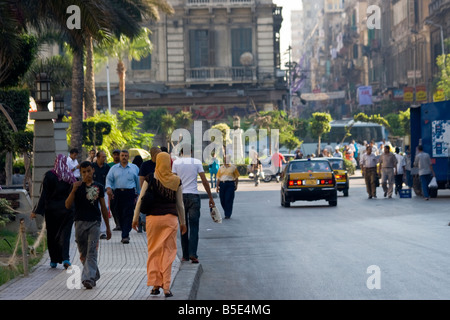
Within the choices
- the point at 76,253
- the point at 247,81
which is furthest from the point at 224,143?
the point at 76,253

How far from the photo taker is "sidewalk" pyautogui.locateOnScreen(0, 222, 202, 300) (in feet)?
33.4

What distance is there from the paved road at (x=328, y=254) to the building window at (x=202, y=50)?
141 ft

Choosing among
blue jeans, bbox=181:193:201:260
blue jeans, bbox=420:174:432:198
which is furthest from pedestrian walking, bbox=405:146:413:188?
blue jeans, bbox=181:193:201:260

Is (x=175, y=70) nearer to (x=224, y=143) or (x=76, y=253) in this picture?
(x=224, y=143)

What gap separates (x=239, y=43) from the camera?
6800 centimetres

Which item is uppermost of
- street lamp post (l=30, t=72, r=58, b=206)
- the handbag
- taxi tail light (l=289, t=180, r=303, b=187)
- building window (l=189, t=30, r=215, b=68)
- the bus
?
building window (l=189, t=30, r=215, b=68)

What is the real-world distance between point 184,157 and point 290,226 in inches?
282

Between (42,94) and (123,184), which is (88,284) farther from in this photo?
(42,94)

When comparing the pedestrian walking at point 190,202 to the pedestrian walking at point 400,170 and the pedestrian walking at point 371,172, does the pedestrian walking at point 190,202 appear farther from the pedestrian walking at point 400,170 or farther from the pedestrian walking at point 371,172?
the pedestrian walking at point 400,170

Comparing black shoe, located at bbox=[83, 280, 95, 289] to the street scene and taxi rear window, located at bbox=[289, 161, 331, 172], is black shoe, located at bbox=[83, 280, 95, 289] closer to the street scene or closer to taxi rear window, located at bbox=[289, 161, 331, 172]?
the street scene

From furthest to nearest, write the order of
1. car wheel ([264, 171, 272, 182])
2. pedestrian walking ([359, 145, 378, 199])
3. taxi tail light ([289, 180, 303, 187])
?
1. car wheel ([264, 171, 272, 182])
2. pedestrian walking ([359, 145, 378, 199])
3. taxi tail light ([289, 180, 303, 187])

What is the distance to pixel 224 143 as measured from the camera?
57.2 meters

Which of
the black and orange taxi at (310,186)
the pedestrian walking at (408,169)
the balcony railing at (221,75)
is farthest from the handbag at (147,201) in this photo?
the balcony railing at (221,75)
